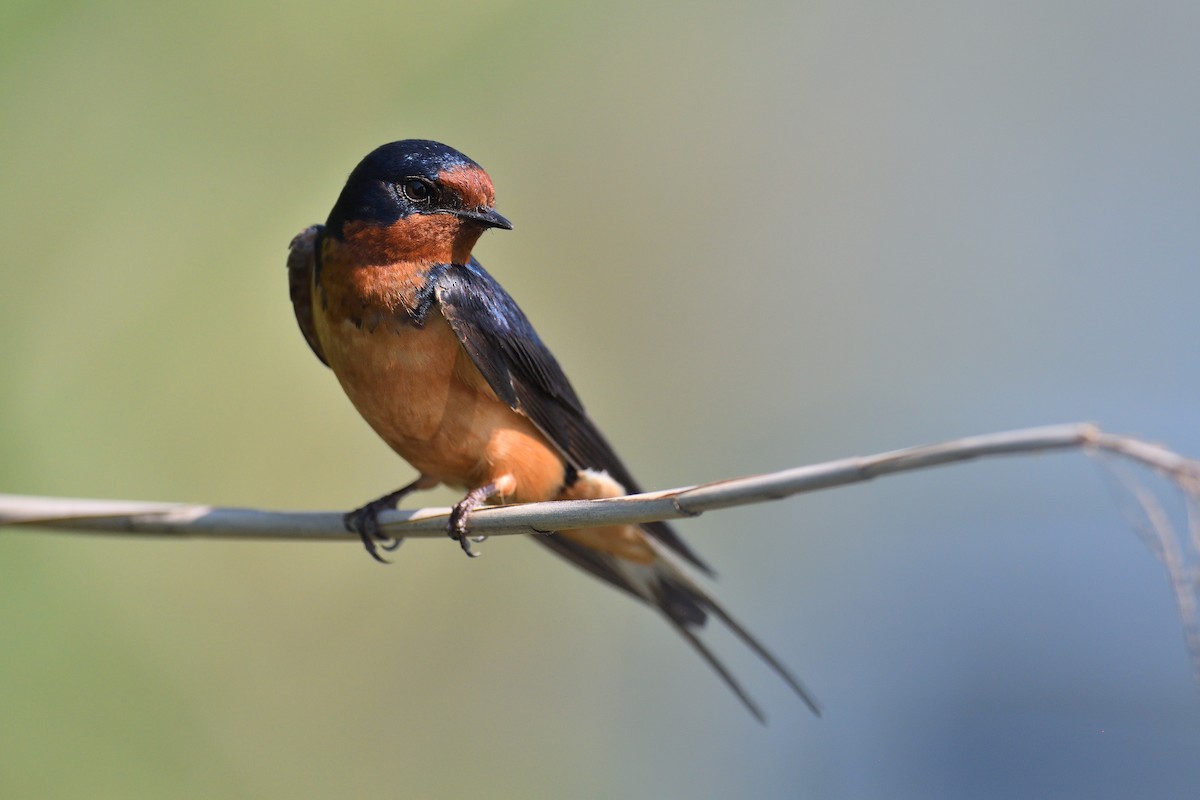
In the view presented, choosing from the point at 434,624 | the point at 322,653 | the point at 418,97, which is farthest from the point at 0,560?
the point at 418,97

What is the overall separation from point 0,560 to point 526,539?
6.23 ft

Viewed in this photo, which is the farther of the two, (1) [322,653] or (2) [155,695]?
(1) [322,653]

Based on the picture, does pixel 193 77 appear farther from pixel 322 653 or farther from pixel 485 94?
pixel 322 653

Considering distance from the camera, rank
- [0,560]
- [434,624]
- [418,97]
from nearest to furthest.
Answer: [0,560]
[418,97]
[434,624]

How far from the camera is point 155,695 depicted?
12.1ft

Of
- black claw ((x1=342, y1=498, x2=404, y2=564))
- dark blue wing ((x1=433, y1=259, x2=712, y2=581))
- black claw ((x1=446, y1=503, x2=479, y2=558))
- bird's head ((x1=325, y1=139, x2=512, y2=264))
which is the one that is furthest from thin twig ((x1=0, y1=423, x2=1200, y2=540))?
bird's head ((x1=325, y1=139, x2=512, y2=264))

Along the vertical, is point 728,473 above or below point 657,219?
below

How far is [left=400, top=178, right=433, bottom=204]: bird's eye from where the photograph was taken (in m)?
1.98

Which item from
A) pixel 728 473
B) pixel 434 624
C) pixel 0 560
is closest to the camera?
pixel 0 560

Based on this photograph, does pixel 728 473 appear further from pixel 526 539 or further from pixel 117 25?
pixel 117 25

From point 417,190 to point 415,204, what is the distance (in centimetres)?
3

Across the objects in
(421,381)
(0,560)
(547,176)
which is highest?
(547,176)

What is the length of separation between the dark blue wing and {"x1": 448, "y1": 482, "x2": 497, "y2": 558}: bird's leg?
0.54 ft

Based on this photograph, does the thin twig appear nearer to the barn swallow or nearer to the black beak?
the barn swallow
